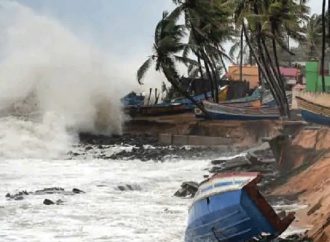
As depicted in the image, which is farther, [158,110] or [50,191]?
[158,110]

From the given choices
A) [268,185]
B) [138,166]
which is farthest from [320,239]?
[138,166]

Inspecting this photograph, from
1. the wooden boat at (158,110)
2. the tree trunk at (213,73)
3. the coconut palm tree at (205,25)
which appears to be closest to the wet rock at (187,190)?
the coconut palm tree at (205,25)

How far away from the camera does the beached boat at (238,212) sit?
9.23m

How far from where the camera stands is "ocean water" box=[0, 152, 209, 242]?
12500mm

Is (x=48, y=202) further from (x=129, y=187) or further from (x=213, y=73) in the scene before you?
(x=213, y=73)

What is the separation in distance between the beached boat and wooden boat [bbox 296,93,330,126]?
37.9 feet

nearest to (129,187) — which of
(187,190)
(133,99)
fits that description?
(187,190)

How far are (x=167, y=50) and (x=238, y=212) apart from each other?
80.4 feet

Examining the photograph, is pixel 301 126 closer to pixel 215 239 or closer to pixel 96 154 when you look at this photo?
pixel 96 154

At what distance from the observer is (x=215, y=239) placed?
9.92 m

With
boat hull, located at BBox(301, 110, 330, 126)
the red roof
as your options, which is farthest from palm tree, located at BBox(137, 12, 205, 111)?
the red roof

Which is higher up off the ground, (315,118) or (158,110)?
(315,118)

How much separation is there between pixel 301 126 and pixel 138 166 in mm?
6206

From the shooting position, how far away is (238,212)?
30.5 ft
